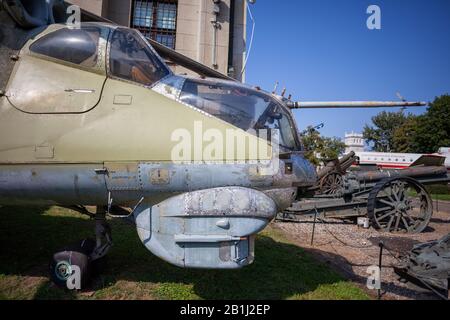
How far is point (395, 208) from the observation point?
880 centimetres

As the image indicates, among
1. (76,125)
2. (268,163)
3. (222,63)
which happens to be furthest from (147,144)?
(222,63)

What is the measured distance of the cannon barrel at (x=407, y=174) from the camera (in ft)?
32.1

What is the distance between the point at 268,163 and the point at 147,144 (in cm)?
126

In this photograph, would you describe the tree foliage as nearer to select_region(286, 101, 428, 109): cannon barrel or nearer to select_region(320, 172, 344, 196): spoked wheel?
select_region(320, 172, 344, 196): spoked wheel

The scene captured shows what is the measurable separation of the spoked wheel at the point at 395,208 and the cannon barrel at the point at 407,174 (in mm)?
612

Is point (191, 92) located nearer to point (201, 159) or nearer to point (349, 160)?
point (201, 159)

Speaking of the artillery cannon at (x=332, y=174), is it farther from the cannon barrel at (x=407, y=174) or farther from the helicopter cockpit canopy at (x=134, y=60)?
the helicopter cockpit canopy at (x=134, y=60)

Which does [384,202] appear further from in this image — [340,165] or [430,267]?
[430,267]

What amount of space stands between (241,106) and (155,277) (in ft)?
8.72

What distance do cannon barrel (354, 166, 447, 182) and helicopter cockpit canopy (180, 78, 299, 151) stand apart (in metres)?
7.42

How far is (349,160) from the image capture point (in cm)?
1268

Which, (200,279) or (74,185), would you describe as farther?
(200,279)

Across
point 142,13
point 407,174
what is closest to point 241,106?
point 407,174
